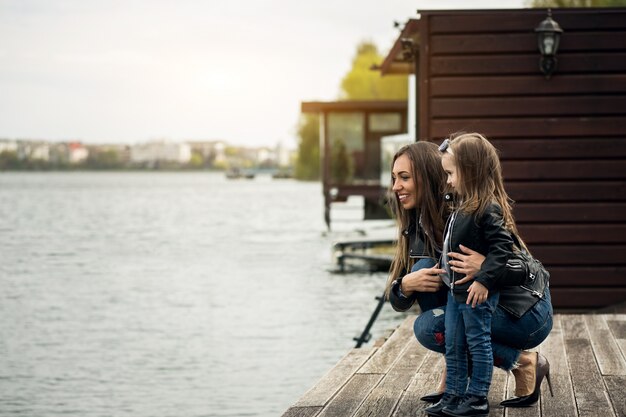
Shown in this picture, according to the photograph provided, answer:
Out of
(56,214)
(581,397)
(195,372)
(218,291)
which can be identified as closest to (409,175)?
(581,397)

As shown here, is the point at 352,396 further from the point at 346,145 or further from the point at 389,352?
the point at 346,145

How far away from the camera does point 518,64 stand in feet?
34.0

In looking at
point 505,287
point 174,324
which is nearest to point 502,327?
point 505,287

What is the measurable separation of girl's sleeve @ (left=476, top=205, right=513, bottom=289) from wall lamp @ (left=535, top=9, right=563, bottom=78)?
18.6 feet

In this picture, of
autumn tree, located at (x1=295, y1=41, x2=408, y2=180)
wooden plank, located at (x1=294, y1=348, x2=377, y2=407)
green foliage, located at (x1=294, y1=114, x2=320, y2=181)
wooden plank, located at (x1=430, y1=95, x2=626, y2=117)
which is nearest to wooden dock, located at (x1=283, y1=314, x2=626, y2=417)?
wooden plank, located at (x1=294, y1=348, x2=377, y2=407)

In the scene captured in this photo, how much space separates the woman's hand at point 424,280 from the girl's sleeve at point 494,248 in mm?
344

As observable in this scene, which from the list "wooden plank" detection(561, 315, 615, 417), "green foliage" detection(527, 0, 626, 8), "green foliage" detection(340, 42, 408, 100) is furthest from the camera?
"green foliage" detection(340, 42, 408, 100)

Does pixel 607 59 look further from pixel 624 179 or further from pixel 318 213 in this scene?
pixel 318 213

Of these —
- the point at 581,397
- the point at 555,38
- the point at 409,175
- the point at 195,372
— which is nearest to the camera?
the point at 409,175

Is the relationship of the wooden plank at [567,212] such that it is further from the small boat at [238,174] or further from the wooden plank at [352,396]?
the small boat at [238,174]

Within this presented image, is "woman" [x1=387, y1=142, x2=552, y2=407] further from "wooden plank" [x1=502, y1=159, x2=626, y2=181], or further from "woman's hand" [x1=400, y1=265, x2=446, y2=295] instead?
"wooden plank" [x1=502, y1=159, x2=626, y2=181]

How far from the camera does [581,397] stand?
5.43 meters

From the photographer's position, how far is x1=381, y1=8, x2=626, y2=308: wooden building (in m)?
10.3

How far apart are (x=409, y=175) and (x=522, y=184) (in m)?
5.55
